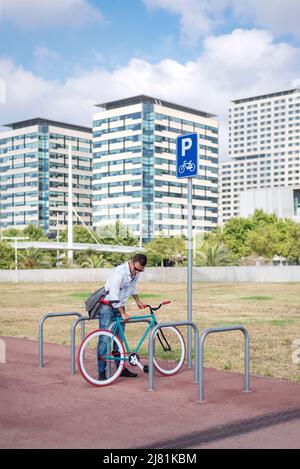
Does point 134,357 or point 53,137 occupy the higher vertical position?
point 53,137

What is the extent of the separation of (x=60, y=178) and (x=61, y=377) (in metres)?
164

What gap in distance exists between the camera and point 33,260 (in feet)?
158

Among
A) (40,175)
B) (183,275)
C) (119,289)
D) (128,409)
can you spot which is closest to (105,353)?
(119,289)

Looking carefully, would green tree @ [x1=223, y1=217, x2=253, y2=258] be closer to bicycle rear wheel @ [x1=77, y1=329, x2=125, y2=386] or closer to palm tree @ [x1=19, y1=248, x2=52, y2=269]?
palm tree @ [x1=19, y1=248, x2=52, y2=269]

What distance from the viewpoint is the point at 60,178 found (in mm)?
171125

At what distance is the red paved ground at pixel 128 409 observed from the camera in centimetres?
576

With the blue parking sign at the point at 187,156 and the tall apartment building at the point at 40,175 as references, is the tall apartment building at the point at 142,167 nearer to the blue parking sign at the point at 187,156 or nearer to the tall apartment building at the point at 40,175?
the tall apartment building at the point at 40,175

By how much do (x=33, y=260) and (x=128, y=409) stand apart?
138 ft

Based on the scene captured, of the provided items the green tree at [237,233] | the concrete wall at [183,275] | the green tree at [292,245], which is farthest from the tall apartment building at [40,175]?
the concrete wall at [183,275]

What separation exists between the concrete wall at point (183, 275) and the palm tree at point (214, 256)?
103 inches

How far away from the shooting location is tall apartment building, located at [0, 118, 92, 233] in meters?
167

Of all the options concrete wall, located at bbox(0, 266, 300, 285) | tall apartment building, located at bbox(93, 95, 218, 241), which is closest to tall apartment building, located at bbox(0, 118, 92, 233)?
tall apartment building, located at bbox(93, 95, 218, 241)
